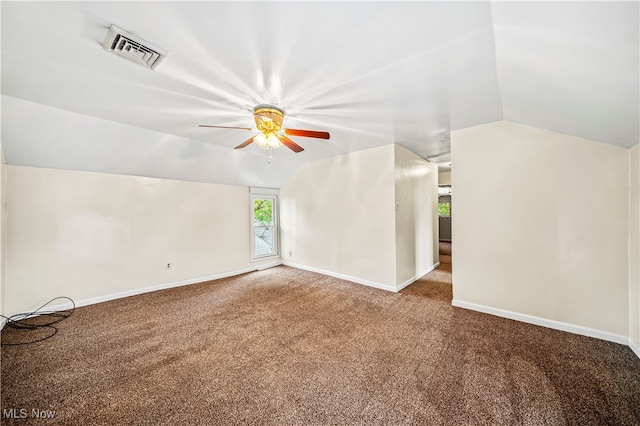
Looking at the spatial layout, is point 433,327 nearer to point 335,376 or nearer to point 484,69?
point 335,376

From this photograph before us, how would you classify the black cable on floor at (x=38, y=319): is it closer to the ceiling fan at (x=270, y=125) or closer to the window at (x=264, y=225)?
the window at (x=264, y=225)

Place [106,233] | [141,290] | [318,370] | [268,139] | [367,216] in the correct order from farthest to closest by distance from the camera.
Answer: [367,216] < [141,290] < [106,233] < [268,139] < [318,370]

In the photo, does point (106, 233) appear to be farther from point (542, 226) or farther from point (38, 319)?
point (542, 226)

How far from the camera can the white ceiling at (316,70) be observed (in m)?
1.20

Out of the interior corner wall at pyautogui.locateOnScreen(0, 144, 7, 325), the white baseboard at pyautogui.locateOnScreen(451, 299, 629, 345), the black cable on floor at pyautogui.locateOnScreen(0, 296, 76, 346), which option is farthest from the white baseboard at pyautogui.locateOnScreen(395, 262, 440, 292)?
the interior corner wall at pyautogui.locateOnScreen(0, 144, 7, 325)

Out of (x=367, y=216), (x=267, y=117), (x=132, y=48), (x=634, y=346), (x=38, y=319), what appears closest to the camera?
(x=132, y=48)

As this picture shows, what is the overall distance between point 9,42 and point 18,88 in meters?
0.84

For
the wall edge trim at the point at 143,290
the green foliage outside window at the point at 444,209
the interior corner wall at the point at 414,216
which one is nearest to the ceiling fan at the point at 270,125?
the interior corner wall at the point at 414,216

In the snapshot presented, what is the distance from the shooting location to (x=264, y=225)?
18.0 feet

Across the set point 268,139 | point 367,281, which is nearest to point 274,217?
point 367,281

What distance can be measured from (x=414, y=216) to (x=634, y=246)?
2450 mm

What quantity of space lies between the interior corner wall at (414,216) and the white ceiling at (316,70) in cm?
104

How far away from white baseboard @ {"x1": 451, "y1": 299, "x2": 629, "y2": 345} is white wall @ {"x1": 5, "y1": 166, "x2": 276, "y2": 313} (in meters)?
4.27

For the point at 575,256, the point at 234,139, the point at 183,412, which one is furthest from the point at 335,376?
the point at 234,139
